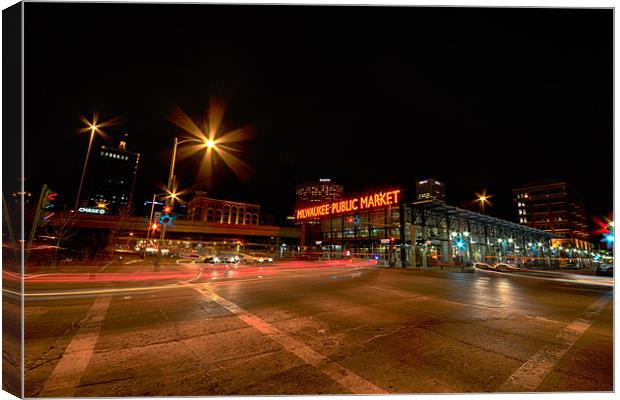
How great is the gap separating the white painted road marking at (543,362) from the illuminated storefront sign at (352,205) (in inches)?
1396

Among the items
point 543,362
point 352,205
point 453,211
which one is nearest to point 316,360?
point 543,362

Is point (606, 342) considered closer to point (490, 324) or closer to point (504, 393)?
point (490, 324)

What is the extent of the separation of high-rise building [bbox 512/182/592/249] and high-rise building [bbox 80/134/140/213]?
186777 mm

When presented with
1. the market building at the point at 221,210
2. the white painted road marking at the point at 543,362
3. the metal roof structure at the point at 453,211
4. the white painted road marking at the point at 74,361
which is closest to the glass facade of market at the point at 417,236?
the metal roof structure at the point at 453,211

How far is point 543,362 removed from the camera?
4754 millimetres

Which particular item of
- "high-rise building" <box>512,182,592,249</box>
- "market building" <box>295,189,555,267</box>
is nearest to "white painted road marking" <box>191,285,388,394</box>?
"market building" <box>295,189,555,267</box>

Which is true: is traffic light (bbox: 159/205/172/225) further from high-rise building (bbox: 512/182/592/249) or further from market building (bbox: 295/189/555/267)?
high-rise building (bbox: 512/182/592/249)

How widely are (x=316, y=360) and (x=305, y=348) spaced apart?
0.57 meters

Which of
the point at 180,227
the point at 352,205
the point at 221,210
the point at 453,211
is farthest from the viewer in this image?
the point at 221,210

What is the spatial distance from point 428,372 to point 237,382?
9.19 feet

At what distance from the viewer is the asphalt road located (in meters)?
3.90

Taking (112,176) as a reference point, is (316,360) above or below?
below

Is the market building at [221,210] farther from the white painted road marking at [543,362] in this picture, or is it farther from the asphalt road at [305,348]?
the white painted road marking at [543,362]

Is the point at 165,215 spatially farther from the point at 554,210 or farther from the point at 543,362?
the point at 554,210
